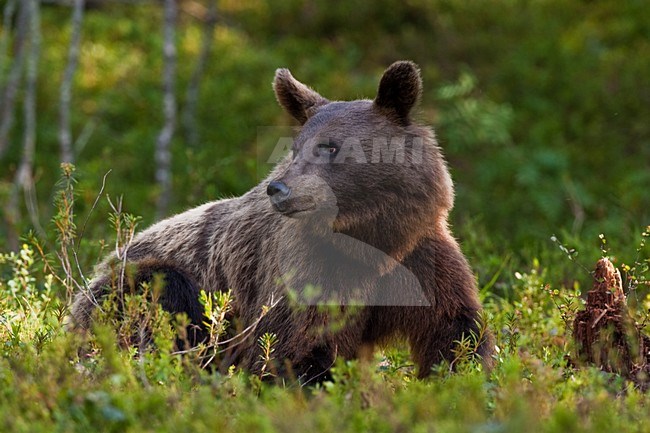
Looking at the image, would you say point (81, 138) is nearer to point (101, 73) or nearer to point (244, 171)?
point (101, 73)

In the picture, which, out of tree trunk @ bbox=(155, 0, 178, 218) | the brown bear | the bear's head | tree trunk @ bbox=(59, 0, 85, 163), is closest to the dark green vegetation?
tree trunk @ bbox=(155, 0, 178, 218)

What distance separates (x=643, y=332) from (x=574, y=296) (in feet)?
1.50

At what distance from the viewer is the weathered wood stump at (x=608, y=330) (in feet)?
15.5

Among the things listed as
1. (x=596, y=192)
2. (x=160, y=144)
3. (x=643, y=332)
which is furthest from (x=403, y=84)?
(x=596, y=192)

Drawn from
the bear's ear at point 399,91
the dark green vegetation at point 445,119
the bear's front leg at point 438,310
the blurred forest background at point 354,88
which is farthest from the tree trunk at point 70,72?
the bear's front leg at point 438,310

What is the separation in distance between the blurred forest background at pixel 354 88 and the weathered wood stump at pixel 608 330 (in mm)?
6456

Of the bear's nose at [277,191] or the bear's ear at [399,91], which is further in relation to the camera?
the bear's ear at [399,91]

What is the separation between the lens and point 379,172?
16.9 feet

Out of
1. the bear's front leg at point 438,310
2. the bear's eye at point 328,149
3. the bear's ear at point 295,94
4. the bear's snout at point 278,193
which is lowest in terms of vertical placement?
the bear's front leg at point 438,310

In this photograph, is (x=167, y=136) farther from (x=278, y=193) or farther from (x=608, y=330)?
(x=608, y=330)

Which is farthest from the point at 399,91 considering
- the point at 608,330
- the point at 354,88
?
the point at 354,88

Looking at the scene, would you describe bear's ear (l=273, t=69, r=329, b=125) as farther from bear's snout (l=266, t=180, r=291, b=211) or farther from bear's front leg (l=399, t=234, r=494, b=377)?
bear's front leg (l=399, t=234, r=494, b=377)

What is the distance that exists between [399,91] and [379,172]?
1.68 feet

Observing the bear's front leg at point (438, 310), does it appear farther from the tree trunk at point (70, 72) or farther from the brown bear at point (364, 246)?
the tree trunk at point (70, 72)
